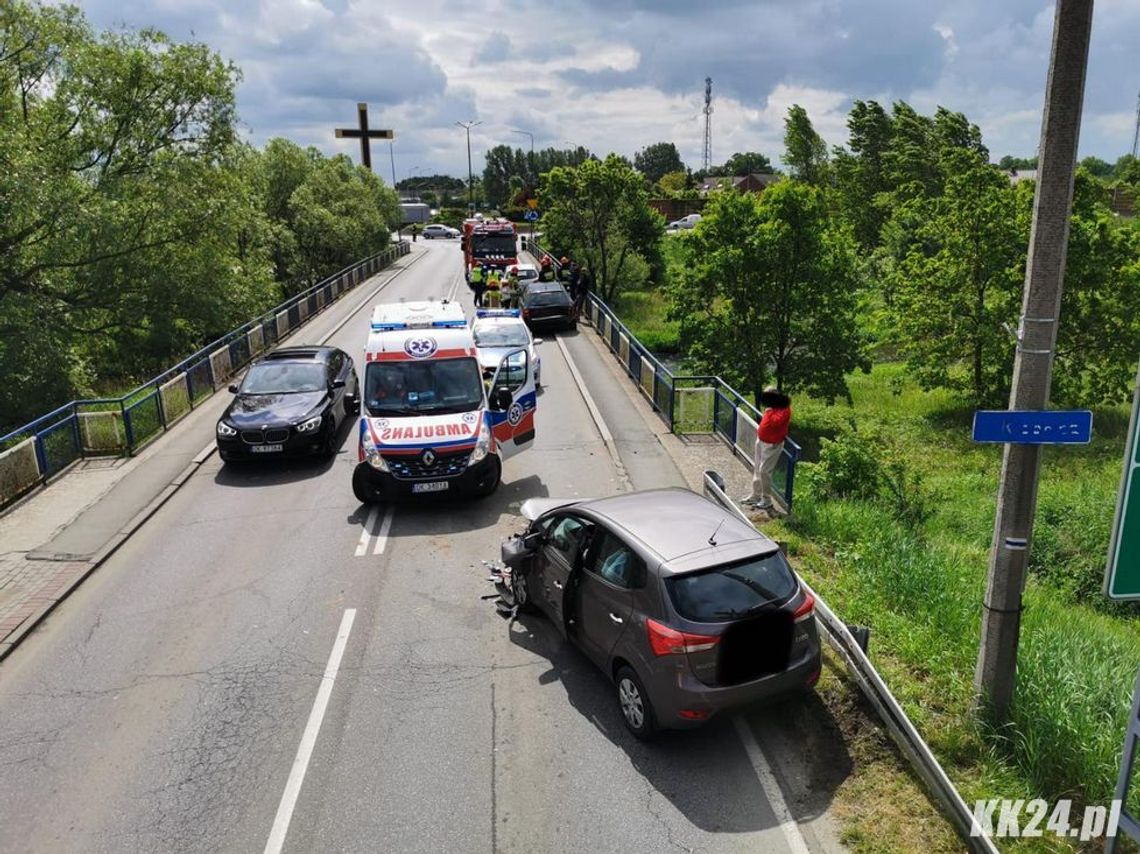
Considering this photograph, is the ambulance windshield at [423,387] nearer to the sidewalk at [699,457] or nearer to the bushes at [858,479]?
the sidewalk at [699,457]

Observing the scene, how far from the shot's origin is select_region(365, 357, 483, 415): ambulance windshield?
12758 millimetres

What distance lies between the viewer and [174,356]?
26.4 m

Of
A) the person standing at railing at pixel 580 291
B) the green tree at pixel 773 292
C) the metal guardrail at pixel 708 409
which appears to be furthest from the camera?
the person standing at railing at pixel 580 291

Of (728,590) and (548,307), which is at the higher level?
(548,307)

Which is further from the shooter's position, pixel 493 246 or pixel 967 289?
pixel 493 246

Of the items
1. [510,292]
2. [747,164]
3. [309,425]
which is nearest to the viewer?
[309,425]

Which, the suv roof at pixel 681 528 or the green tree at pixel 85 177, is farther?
the green tree at pixel 85 177

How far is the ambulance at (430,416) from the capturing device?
466 inches

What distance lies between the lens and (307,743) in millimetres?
6961

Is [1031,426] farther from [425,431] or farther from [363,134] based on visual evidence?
[363,134]

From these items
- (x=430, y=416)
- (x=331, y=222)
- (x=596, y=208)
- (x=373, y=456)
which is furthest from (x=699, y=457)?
(x=331, y=222)

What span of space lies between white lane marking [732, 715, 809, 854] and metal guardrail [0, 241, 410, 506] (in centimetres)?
1170

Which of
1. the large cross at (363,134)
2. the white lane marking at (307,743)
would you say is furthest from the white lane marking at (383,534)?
the large cross at (363,134)

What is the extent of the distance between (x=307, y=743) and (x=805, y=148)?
65628 millimetres
